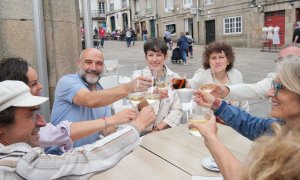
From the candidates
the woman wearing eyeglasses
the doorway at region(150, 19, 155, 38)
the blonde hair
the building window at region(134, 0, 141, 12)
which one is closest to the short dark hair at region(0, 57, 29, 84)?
the woman wearing eyeglasses

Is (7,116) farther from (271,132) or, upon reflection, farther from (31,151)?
(271,132)

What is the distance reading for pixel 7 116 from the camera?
1238 millimetres

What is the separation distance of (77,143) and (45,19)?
76.0 inches

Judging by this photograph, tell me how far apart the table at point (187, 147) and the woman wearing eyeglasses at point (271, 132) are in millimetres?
132

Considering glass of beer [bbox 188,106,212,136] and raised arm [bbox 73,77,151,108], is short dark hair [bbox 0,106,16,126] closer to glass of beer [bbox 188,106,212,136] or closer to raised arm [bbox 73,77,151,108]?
glass of beer [bbox 188,106,212,136]

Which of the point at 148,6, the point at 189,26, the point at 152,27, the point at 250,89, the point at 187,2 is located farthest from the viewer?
the point at 148,6

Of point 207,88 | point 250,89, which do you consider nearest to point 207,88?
point 207,88

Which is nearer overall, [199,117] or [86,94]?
[199,117]

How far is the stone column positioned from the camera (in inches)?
134

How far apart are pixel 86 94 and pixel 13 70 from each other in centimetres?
71

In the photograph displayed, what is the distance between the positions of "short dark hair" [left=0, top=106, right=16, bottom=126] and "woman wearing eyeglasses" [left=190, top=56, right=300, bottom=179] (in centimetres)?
81

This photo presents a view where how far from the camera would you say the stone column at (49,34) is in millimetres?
3404

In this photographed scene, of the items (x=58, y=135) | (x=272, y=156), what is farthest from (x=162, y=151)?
(x=272, y=156)

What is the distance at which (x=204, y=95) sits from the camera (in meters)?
2.25
